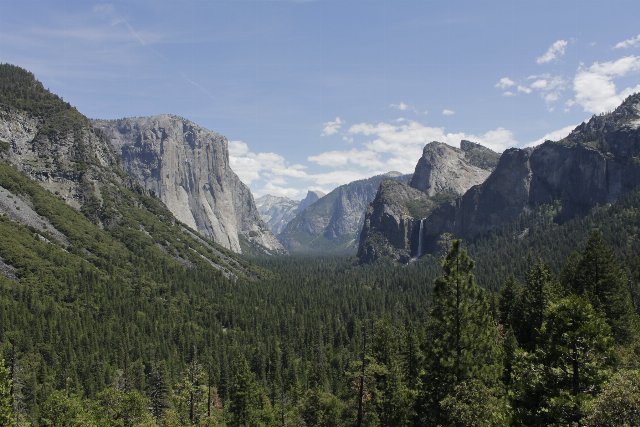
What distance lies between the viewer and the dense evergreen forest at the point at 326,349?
26344 mm

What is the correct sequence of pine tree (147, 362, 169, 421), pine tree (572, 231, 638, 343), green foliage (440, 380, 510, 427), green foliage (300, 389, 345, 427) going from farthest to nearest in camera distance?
pine tree (147, 362, 169, 421), green foliage (300, 389, 345, 427), pine tree (572, 231, 638, 343), green foliage (440, 380, 510, 427)

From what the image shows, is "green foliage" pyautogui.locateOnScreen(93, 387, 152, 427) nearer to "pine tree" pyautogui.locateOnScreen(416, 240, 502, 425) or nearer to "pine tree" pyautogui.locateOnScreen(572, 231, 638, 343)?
"pine tree" pyautogui.locateOnScreen(416, 240, 502, 425)

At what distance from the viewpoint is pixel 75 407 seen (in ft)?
190

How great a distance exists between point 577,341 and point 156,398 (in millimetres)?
80536

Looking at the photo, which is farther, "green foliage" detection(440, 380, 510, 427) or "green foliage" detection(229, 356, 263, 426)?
"green foliage" detection(229, 356, 263, 426)

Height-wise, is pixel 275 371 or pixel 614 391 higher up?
pixel 614 391

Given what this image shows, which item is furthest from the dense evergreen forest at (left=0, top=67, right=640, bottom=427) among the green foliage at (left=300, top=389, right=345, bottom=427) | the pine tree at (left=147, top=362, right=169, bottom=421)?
the pine tree at (left=147, top=362, right=169, bottom=421)

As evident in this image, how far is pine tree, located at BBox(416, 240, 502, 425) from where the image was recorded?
35.4 metres

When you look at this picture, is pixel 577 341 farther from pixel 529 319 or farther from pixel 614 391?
pixel 529 319

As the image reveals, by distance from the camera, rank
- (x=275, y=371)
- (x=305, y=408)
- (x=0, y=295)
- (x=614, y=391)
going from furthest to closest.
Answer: (x=0, y=295) → (x=275, y=371) → (x=305, y=408) → (x=614, y=391)

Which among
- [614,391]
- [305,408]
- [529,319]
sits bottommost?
[305,408]

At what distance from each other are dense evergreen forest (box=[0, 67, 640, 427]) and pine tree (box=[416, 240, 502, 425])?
109 mm

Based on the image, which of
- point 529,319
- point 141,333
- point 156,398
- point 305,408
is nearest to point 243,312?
point 141,333

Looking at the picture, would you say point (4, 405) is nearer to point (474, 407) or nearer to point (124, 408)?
point (124, 408)
